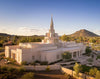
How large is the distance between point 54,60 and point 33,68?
7.95 metres

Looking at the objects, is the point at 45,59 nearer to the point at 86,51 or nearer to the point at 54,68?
the point at 54,68

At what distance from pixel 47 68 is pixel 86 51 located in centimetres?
2587

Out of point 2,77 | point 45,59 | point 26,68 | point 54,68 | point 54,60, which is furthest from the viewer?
point 54,60

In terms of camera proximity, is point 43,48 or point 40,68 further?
point 43,48

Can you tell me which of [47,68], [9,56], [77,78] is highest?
[9,56]

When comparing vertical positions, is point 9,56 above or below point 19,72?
above

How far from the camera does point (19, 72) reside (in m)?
16.4

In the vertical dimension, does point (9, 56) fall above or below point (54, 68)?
above

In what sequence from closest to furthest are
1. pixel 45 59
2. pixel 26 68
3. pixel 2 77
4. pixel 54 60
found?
pixel 2 77 < pixel 26 68 < pixel 45 59 < pixel 54 60

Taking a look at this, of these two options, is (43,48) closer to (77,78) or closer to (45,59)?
(45,59)

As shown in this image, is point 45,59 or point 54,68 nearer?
point 54,68

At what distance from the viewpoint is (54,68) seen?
19.6 metres

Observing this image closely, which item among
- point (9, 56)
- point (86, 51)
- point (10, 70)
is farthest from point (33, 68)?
point (86, 51)

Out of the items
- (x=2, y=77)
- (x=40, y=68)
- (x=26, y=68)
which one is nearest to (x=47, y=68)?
(x=40, y=68)
